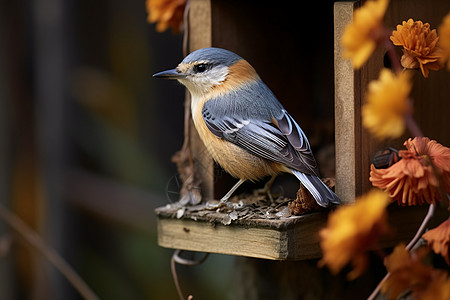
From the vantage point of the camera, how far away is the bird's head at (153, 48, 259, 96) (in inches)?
86.8

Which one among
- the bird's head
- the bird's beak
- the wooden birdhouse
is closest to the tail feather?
the wooden birdhouse

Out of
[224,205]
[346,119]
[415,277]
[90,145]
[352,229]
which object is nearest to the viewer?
[352,229]

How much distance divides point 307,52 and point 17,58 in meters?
1.65

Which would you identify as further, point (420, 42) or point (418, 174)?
point (420, 42)

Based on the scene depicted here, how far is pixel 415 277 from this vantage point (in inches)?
50.3

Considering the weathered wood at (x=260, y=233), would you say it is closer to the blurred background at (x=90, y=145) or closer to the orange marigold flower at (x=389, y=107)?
the orange marigold flower at (x=389, y=107)

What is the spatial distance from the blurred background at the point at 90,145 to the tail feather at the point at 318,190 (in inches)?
60.2

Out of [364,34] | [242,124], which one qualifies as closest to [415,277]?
[364,34]

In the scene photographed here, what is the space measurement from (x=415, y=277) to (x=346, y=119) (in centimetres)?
82

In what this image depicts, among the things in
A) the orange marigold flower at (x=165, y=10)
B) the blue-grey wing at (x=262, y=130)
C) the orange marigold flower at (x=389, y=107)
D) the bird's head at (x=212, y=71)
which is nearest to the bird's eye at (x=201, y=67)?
the bird's head at (x=212, y=71)

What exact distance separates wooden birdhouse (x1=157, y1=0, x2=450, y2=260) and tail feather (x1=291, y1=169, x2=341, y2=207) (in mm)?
102

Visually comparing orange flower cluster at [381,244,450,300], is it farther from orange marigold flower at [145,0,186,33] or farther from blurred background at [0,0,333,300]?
blurred background at [0,0,333,300]

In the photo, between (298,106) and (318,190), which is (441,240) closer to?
(318,190)

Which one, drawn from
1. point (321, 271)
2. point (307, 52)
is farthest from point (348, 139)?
point (307, 52)
